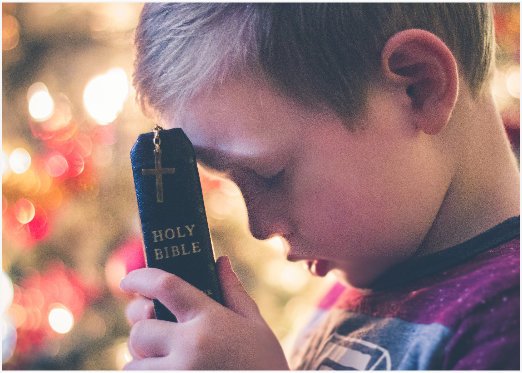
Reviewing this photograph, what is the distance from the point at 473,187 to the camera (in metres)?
0.47

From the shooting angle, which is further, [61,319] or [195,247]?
[61,319]

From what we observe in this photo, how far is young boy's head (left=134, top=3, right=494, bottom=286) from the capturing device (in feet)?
1.46

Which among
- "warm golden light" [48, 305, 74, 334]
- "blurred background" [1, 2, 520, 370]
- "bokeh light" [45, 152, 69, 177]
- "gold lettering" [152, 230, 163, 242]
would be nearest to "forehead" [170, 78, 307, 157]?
"gold lettering" [152, 230, 163, 242]

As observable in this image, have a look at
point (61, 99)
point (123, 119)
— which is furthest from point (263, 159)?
point (61, 99)

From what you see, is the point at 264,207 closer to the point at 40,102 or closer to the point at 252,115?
the point at 252,115

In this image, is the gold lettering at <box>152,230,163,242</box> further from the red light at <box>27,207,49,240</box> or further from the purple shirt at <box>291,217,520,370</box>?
the red light at <box>27,207,49,240</box>

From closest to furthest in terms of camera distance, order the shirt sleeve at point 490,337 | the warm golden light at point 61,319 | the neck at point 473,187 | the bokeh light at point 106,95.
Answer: the shirt sleeve at point 490,337
the neck at point 473,187
the bokeh light at point 106,95
the warm golden light at point 61,319

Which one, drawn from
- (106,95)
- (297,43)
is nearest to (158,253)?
(297,43)

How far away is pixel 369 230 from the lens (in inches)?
18.6

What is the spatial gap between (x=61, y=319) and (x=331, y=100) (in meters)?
0.92

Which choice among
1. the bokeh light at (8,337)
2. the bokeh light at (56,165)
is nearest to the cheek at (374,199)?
the bokeh light at (56,165)

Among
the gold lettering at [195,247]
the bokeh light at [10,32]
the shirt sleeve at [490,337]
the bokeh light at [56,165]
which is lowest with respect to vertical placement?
the shirt sleeve at [490,337]

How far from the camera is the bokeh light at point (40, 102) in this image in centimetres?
104

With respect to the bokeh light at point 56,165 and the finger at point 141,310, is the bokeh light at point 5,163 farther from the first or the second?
the finger at point 141,310
